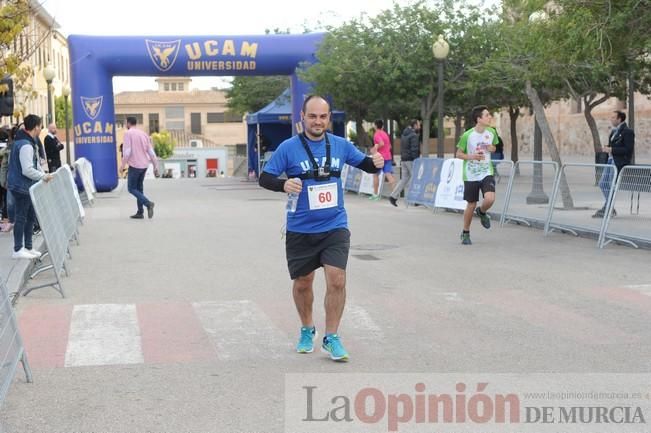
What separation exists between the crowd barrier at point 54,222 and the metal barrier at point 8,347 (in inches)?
123

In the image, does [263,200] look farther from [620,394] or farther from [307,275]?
[620,394]

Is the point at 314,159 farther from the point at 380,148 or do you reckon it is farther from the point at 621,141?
the point at 380,148

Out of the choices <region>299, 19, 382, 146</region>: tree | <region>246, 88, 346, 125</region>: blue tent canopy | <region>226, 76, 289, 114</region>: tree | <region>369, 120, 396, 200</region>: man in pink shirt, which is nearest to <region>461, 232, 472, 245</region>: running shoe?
<region>369, 120, 396, 200</region>: man in pink shirt

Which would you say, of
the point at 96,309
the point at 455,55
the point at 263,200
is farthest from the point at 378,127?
the point at 96,309

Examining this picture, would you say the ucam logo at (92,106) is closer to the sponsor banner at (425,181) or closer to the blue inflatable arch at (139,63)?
the blue inflatable arch at (139,63)

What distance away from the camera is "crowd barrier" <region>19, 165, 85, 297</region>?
948cm

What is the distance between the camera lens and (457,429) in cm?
512

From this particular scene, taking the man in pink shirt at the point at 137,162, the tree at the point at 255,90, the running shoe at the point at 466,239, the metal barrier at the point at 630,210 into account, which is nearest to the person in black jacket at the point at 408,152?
the man in pink shirt at the point at 137,162

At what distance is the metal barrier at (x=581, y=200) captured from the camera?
13648 millimetres

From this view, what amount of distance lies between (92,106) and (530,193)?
1602 cm

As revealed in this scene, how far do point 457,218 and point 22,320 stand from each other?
35.9 ft

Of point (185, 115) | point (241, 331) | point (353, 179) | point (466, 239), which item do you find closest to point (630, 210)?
point (466, 239)

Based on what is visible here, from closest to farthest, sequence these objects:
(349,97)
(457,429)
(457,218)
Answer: (457,429), (457,218), (349,97)

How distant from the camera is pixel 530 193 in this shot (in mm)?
16078
